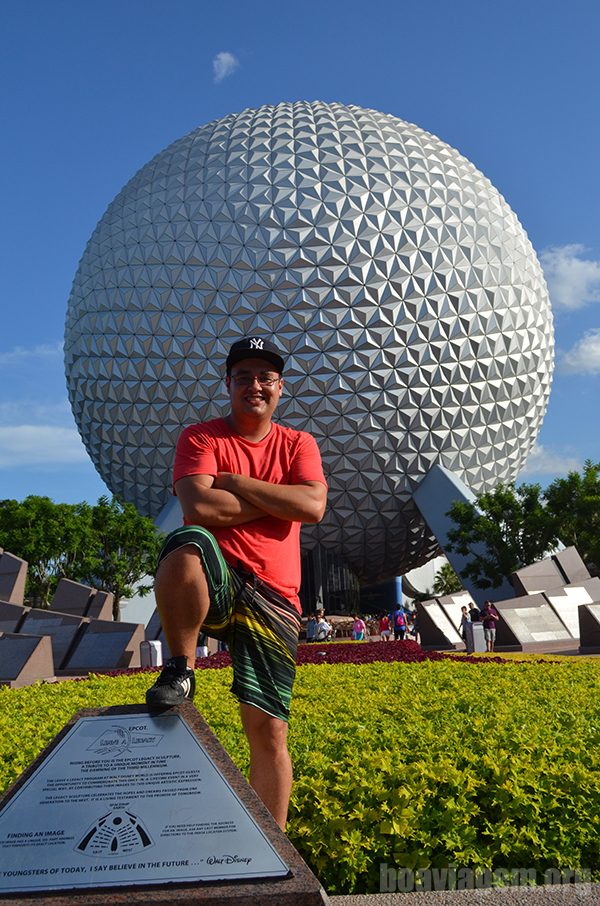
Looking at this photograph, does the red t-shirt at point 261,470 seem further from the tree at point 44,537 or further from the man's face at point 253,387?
the tree at point 44,537

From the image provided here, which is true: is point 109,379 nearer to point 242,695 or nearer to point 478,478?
point 478,478

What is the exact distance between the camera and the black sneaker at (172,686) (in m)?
2.18

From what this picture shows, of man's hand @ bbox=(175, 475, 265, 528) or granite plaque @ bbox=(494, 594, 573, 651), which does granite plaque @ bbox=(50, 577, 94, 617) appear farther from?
man's hand @ bbox=(175, 475, 265, 528)

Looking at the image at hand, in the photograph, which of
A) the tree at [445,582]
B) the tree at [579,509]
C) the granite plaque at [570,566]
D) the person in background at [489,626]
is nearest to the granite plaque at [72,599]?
the person in background at [489,626]

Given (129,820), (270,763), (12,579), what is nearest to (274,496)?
(270,763)

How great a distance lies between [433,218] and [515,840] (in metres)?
24.7

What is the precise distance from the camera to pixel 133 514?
25891mm

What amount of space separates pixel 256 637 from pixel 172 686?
44cm

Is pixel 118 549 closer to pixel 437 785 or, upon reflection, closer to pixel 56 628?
pixel 56 628

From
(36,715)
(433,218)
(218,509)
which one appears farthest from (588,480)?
(218,509)

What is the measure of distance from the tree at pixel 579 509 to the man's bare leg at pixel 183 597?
76.2ft

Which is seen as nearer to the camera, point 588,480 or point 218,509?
point 218,509

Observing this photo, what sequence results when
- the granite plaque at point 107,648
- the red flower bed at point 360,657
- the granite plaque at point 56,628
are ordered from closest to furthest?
1. the red flower bed at point 360,657
2. the granite plaque at point 107,648
3. the granite plaque at point 56,628

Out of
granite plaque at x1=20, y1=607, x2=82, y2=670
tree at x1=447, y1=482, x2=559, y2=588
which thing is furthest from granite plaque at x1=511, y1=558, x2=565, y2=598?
granite plaque at x1=20, y1=607, x2=82, y2=670
